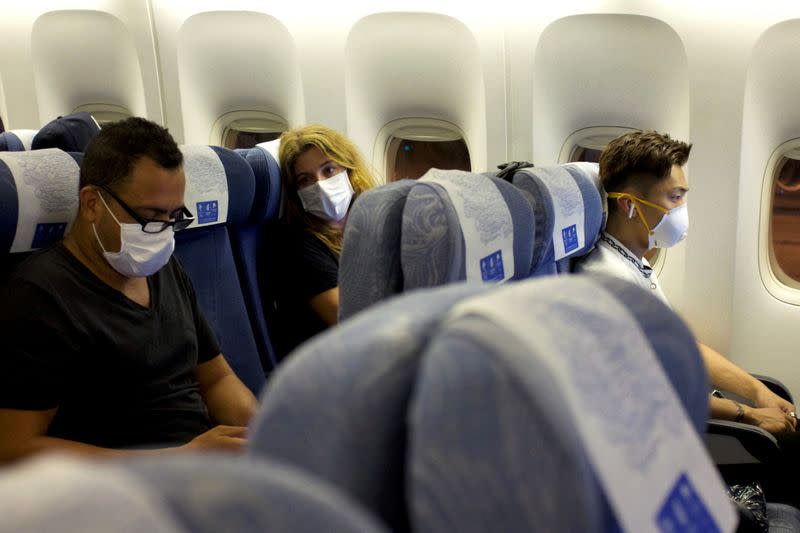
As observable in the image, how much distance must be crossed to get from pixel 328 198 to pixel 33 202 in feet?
4.10

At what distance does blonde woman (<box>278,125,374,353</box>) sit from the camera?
2713 mm

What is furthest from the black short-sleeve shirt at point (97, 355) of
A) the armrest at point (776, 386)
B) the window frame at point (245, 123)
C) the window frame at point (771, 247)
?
the window frame at point (245, 123)

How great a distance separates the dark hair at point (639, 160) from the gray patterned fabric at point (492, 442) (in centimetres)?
216

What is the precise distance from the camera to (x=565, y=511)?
22.6 inches

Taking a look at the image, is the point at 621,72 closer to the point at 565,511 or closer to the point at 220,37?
the point at 220,37

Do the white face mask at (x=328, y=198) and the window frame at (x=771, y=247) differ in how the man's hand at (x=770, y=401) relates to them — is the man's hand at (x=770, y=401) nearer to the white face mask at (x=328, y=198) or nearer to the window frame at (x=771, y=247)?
the window frame at (x=771, y=247)

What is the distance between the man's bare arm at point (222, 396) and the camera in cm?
213

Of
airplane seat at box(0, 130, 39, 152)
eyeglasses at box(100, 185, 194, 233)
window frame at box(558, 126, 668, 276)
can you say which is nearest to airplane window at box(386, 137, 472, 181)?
window frame at box(558, 126, 668, 276)

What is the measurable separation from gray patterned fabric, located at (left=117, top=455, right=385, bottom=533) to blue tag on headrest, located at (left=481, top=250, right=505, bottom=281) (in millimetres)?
1072

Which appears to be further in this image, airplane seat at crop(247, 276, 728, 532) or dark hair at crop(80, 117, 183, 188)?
dark hair at crop(80, 117, 183, 188)

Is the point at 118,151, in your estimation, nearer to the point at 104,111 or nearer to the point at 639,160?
the point at 639,160

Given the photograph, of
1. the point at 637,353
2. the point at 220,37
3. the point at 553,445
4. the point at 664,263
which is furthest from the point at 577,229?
the point at 220,37

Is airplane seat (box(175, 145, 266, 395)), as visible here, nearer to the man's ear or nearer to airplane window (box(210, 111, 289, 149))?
the man's ear

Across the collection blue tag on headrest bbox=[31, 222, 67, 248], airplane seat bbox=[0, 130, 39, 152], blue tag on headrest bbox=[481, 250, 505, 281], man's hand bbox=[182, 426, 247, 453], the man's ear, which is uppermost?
the man's ear
